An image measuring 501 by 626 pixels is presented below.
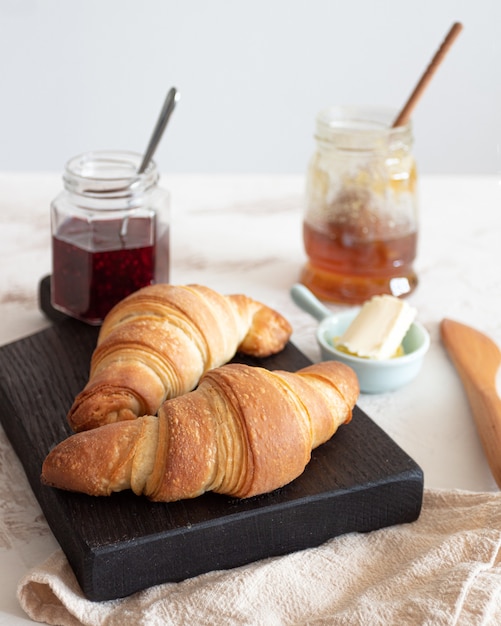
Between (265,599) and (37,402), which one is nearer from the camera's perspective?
(265,599)

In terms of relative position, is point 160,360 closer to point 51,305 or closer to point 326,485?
point 326,485

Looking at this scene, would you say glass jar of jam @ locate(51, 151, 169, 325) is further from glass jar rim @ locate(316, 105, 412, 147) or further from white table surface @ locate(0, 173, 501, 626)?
glass jar rim @ locate(316, 105, 412, 147)

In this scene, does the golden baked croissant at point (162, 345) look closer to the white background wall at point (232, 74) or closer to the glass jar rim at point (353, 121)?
the glass jar rim at point (353, 121)

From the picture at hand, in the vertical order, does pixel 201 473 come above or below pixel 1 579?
above

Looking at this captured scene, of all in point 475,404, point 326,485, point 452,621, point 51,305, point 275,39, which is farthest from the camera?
point 275,39

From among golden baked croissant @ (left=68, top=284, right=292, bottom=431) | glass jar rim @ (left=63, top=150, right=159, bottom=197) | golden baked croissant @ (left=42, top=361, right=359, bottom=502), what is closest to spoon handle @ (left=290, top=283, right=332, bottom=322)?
golden baked croissant @ (left=68, top=284, right=292, bottom=431)

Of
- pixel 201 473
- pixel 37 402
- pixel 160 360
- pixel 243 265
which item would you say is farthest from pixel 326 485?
pixel 243 265

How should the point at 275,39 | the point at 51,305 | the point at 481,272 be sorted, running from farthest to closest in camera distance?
the point at 275,39
the point at 481,272
the point at 51,305
